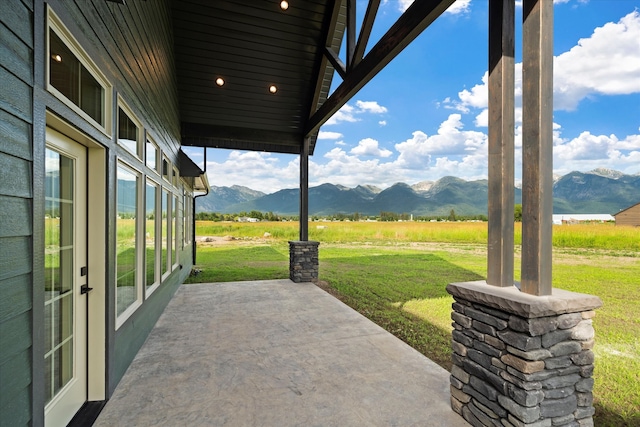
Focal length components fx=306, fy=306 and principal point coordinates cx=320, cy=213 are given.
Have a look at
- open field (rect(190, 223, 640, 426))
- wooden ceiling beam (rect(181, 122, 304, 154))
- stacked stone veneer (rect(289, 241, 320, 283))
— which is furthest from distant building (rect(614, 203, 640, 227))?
wooden ceiling beam (rect(181, 122, 304, 154))

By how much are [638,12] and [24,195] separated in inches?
256

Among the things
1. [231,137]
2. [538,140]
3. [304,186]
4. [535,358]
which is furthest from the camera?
[304,186]

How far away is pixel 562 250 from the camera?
35.1 feet

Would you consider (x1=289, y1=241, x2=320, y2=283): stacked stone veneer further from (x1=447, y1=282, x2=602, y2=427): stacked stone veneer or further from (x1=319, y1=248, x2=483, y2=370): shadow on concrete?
(x1=447, y1=282, x2=602, y2=427): stacked stone veneer

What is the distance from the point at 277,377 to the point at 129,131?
286 cm

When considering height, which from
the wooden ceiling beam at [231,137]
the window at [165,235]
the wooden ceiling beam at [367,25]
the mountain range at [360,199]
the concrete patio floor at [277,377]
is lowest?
the concrete patio floor at [277,377]

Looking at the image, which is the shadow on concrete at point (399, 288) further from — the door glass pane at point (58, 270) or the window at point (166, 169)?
the window at point (166, 169)

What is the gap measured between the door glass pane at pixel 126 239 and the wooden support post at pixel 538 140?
10.7 ft

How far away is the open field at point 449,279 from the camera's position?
10.4 feet

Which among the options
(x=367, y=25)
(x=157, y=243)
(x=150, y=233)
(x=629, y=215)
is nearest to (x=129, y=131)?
(x=150, y=233)

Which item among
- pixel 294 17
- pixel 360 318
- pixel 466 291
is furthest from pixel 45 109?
pixel 294 17

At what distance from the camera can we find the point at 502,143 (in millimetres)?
2150

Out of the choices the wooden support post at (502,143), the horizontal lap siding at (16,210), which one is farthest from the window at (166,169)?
the wooden support post at (502,143)

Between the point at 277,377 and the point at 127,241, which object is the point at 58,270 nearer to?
the point at 127,241
